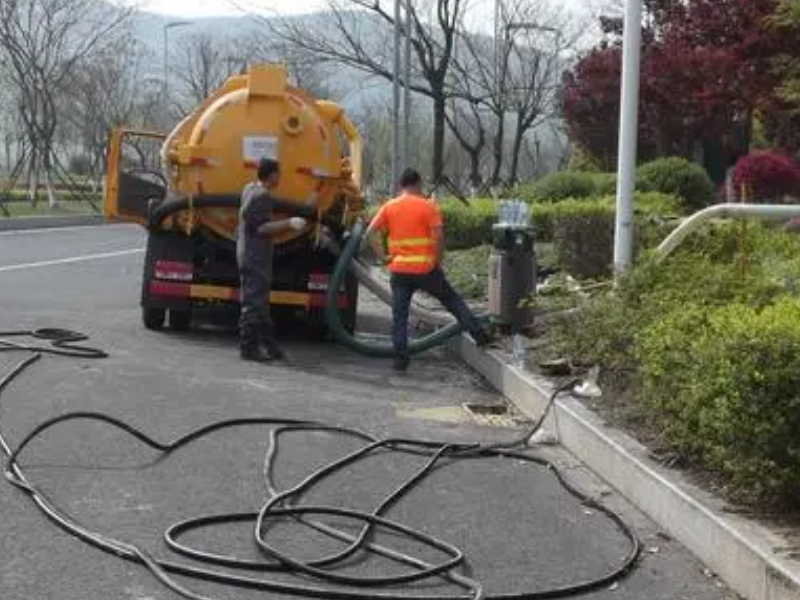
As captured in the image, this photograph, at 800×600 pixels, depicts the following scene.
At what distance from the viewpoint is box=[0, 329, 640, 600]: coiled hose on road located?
17.8 feet

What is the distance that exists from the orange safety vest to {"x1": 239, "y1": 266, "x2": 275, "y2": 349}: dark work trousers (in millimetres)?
1162

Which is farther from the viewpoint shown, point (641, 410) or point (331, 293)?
point (331, 293)

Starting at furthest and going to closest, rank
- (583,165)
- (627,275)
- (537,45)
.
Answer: (537,45)
(583,165)
(627,275)

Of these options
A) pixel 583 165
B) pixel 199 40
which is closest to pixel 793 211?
pixel 583 165

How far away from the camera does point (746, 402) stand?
19.5 ft

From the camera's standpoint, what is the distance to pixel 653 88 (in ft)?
91.0

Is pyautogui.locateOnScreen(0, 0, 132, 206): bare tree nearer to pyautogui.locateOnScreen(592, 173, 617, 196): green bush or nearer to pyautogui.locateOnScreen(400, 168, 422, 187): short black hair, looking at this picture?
pyautogui.locateOnScreen(592, 173, 617, 196): green bush

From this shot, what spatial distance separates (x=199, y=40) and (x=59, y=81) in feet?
56.3

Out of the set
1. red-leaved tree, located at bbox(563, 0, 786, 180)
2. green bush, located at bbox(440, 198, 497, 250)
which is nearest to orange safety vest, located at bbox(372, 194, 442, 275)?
green bush, located at bbox(440, 198, 497, 250)

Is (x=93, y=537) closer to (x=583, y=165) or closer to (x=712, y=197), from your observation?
(x=712, y=197)

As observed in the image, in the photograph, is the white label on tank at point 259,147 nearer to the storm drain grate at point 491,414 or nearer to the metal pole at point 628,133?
the metal pole at point 628,133

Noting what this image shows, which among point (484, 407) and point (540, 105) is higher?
point (540, 105)

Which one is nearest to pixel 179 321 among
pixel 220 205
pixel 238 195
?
pixel 220 205

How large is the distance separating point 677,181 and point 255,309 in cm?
1412
